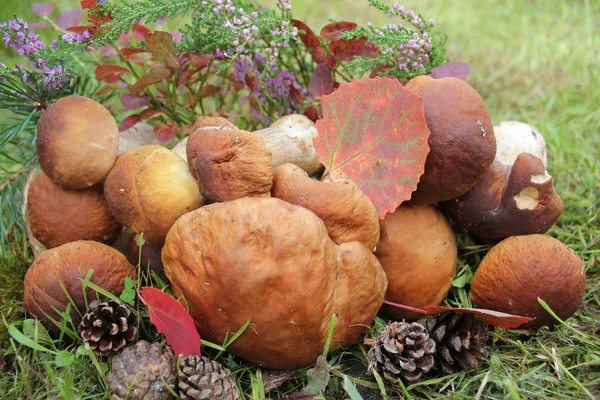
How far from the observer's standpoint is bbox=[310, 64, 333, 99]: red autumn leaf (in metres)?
2.12

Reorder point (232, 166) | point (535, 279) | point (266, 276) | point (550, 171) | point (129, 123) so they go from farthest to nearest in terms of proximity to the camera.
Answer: point (550, 171) → point (129, 123) → point (535, 279) → point (232, 166) → point (266, 276)

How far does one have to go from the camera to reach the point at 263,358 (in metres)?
1.55

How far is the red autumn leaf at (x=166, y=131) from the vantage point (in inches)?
81.2

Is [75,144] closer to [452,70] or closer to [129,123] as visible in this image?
[129,123]

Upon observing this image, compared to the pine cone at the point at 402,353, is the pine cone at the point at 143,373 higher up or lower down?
lower down

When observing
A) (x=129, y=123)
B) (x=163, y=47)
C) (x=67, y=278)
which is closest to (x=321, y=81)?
(x=163, y=47)

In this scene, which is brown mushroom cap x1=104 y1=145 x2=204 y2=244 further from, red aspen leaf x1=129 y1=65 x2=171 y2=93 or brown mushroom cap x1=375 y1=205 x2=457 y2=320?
brown mushroom cap x1=375 y1=205 x2=457 y2=320

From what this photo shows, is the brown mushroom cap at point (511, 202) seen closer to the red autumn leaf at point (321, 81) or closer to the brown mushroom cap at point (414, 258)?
the brown mushroom cap at point (414, 258)

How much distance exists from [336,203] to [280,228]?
0.78ft

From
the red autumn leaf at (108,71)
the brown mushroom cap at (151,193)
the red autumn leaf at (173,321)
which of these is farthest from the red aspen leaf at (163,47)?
the red autumn leaf at (173,321)

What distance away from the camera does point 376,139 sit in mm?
1759

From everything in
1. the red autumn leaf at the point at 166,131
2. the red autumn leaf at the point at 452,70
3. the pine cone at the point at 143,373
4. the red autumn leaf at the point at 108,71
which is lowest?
the pine cone at the point at 143,373

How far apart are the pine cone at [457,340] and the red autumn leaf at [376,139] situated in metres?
0.43

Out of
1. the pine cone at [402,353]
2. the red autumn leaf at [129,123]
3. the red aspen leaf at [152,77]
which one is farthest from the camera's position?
the red autumn leaf at [129,123]
